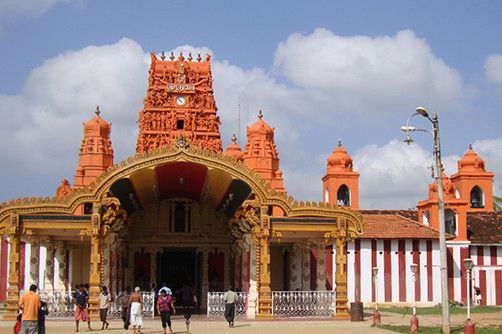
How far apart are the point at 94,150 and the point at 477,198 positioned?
87.7 feet

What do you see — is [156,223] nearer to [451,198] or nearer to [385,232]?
[385,232]

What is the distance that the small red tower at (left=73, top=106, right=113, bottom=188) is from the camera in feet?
128

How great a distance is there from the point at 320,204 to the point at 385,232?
13490 mm

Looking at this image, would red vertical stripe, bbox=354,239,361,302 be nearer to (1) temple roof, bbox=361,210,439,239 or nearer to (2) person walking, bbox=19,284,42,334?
(1) temple roof, bbox=361,210,439,239

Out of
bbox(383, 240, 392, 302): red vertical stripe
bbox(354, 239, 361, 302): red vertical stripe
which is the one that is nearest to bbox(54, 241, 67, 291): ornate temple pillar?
bbox(354, 239, 361, 302): red vertical stripe

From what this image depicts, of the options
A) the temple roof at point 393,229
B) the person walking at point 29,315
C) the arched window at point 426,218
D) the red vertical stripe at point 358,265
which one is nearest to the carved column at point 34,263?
the person walking at point 29,315

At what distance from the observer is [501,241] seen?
4147 centimetres

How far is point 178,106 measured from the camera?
142 ft

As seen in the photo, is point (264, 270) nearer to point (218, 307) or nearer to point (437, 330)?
point (218, 307)

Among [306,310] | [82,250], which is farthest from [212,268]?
[306,310]

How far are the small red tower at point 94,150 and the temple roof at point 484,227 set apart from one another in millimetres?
20521

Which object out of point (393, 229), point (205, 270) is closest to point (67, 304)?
point (205, 270)

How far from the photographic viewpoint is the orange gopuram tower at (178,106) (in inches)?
1670

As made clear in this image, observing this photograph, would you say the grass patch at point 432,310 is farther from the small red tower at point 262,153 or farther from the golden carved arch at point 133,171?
the golden carved arch at point 133,171
